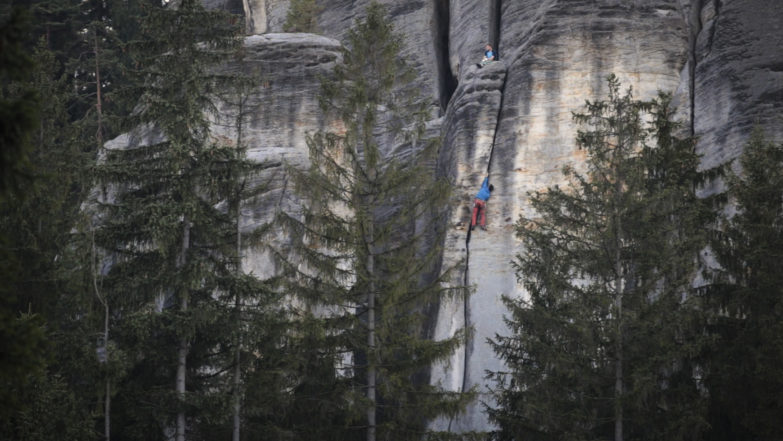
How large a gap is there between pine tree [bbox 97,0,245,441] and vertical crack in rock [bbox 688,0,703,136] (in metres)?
13.9

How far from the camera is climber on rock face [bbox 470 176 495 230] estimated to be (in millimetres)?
26828

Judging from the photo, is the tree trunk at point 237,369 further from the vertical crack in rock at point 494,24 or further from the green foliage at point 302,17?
the green foliage at point 302,17

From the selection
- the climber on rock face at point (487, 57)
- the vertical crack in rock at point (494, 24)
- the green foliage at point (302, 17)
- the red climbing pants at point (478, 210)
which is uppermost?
the green foliage at point (302, 17)

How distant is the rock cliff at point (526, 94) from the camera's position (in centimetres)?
2477

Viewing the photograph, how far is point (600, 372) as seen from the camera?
17297 millimetres

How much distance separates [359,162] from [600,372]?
662 cm

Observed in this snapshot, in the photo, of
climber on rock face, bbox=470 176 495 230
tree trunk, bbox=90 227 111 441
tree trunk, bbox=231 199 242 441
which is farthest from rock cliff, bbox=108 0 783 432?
tree trunk, bbox=90 227 111 441

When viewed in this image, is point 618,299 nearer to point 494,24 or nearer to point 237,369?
point 237,369

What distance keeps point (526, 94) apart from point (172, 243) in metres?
13.6

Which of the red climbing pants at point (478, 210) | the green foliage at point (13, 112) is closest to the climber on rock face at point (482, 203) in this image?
the red climbing pants at point (478, 210)

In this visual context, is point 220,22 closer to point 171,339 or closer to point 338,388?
point 171,339

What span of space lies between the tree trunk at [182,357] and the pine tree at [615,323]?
6.40 meters

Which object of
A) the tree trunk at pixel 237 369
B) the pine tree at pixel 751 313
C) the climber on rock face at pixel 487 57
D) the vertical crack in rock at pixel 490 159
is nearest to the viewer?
the pine tree at pixel 751 313

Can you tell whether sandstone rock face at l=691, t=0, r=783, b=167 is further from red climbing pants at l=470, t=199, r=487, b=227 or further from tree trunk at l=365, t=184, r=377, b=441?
tree trunk at l=365, t=184, r=377, b=441
